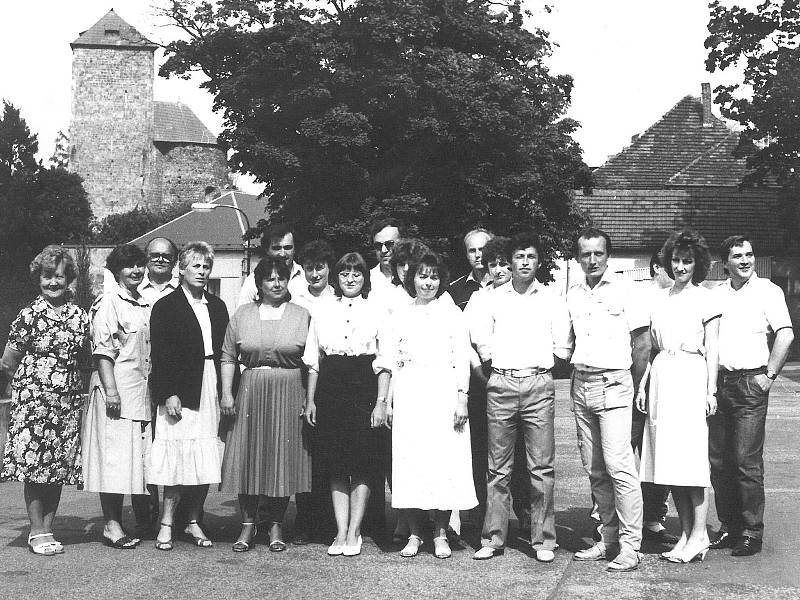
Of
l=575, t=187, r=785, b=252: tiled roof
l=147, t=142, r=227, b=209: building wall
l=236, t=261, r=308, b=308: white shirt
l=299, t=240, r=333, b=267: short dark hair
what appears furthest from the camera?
l=147, t=142, r=227, b=209: building wall

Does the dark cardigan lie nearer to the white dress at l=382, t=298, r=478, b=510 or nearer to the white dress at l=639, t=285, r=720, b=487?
the white dress at l=382, t=298, r=478, b=510

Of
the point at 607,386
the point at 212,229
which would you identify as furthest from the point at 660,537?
the point at 212,229

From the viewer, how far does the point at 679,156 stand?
4522 centimetres

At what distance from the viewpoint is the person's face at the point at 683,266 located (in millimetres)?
6875

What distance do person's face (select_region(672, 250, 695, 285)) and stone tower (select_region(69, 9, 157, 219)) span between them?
8390cm

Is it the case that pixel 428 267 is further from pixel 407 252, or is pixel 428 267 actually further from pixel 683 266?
pixel 683 266

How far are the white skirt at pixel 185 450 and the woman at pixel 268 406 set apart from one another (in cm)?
12

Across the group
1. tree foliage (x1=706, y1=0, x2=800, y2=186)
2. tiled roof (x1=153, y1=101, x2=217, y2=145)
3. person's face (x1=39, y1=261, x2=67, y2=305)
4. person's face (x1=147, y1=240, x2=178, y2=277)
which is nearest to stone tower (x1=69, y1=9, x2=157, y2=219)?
tiled roof (x1=153, y1=101, x2=217, y2=145)

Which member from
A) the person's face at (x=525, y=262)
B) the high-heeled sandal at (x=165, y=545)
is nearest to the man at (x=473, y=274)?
the person's face at (x=525, y=262)

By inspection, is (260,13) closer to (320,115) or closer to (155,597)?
(320,115)

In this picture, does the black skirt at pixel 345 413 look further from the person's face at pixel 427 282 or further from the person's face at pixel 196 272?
the person's face at pixel 196 272

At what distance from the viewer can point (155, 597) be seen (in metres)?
5.91

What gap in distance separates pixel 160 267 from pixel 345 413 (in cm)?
170

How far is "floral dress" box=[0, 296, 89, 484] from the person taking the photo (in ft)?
23.0
